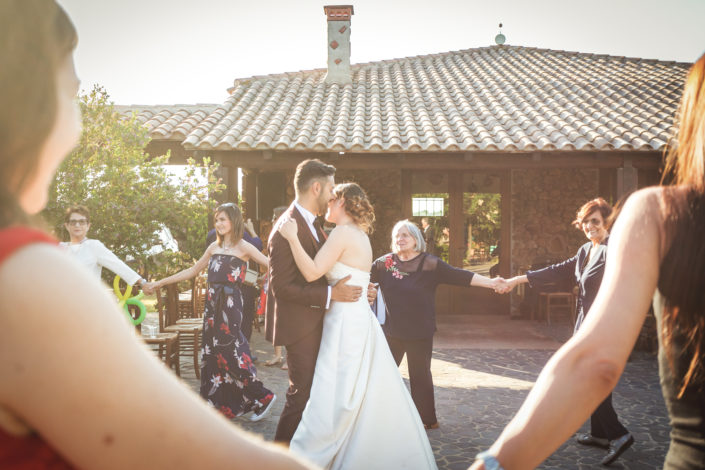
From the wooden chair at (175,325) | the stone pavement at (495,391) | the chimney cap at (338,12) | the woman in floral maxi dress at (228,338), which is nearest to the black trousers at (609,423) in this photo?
the stone pavement at (495,391)

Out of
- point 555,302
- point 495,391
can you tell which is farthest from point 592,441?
point 555,302

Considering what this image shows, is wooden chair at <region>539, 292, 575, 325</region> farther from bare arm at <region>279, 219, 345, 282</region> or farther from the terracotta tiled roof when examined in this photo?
bare arm at <region>279, 219, 345, 282</region>

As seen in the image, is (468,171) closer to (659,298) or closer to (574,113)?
(574,113)

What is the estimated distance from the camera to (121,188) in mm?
8227

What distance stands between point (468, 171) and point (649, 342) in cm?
495

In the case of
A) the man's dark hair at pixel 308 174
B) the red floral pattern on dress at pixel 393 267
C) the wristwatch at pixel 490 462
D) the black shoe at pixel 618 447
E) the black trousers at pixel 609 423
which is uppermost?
the man's dark hair at pixel 308 174

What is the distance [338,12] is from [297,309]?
10387 millimetres

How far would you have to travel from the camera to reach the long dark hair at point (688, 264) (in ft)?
3.24

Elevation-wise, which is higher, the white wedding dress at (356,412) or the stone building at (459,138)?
the stone building at (459,138)

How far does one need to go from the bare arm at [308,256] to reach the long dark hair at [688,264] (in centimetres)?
264

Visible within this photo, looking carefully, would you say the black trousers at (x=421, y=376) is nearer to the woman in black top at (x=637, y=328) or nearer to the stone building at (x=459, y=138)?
the woman in black top at (x=637, y=328)

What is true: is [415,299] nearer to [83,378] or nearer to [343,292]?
[343,292]

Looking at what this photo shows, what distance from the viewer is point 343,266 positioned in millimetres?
3734

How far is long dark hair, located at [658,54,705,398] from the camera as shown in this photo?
99 cm
